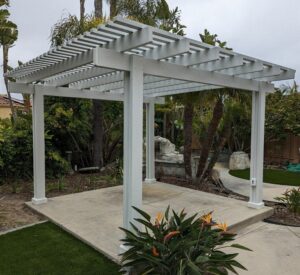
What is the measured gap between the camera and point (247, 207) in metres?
6.53

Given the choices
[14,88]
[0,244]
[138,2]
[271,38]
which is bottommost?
[0,244]

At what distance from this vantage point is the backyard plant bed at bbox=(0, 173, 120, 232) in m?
5.98

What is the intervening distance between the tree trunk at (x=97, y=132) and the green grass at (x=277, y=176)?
537cm

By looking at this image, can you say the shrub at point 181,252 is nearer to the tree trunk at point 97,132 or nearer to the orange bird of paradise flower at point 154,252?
the orange bird of paradise flower at point 154,252

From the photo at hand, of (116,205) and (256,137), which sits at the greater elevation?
(256,137)

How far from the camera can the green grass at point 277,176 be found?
35.0 feet

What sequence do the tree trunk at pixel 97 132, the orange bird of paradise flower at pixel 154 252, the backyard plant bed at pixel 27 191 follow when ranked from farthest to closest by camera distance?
the tree trunk at pixel 97 132
the backyard plant bed at pixel 27 191
the orange bird of paradise flower at pixel 154 252

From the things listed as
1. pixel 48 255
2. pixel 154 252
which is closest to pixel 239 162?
pixel 48 255

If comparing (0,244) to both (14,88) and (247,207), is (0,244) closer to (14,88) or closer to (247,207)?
(14,88)

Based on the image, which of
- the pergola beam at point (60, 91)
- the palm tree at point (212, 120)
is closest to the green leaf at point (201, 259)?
the pergola beam at point (60, 91)

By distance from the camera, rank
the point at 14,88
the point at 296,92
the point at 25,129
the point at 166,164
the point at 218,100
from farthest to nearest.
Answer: the point at 296,92 < the point at 166,164 < the point at 25,129 < the point at 218,100 < the point at 14,88

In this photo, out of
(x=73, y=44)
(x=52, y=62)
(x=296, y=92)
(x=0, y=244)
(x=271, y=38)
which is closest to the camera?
(x=73, y=44)

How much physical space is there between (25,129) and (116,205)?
4680 mm

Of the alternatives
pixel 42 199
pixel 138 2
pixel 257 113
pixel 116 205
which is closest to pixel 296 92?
pixel 138 2
